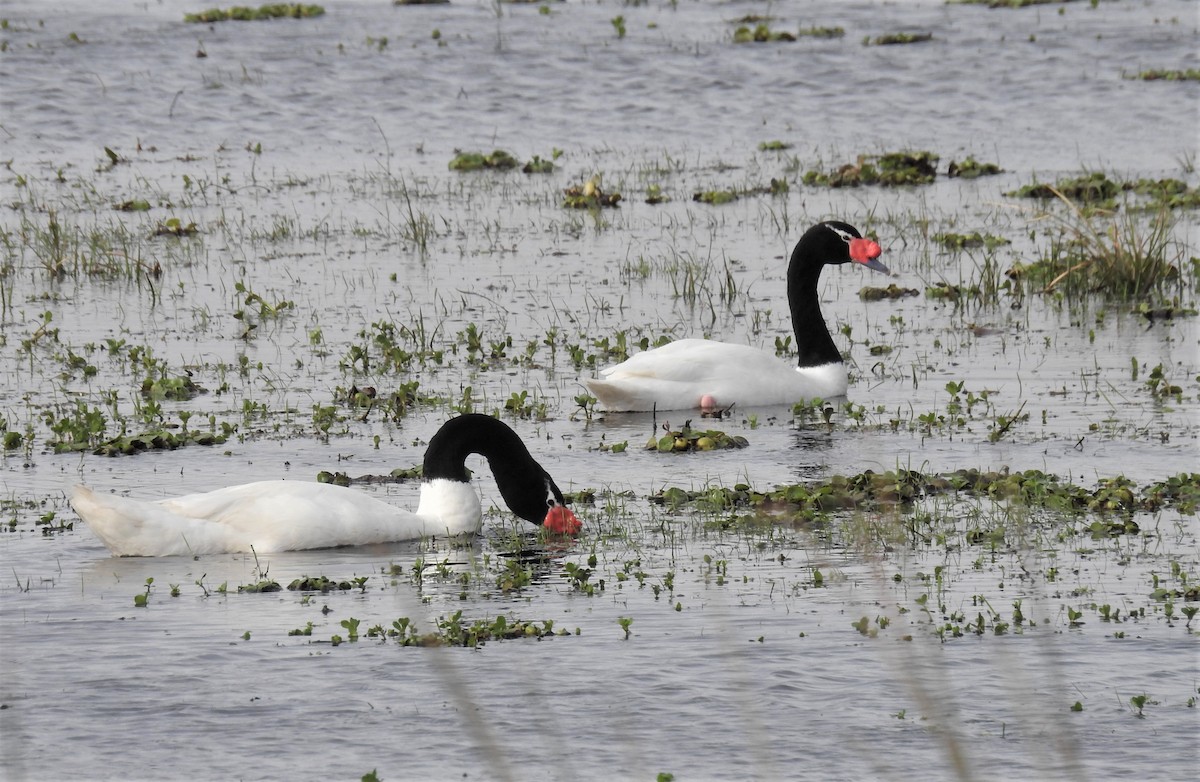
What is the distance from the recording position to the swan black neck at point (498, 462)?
32.1 ft

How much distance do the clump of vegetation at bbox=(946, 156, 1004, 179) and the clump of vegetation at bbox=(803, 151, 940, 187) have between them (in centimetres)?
34

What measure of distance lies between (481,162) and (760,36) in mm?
10493

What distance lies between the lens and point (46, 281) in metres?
17.4

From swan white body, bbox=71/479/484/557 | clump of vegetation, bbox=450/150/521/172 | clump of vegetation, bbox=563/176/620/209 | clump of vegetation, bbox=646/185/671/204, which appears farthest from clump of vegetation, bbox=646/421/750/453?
clump of vegetation, bbox=450/150/521/172

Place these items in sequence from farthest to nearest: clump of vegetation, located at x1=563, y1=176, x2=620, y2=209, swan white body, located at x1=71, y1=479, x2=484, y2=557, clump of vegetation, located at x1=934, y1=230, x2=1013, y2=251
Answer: clump of vegetation, located at x1=563, y1=176, x2=620, y2=209 → clump of vegetation, located at x1=934, y1=230, x2=1013, y2=251 → swan white body, located at x1=71, y1=479, x2=484, y2=557

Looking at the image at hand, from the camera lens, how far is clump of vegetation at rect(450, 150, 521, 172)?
2417 centimetres

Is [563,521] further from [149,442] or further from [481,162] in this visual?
[481,162]

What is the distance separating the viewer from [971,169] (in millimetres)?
23188

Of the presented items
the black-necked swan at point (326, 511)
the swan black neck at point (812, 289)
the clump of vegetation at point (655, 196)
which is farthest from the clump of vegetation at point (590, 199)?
the black-necked swan at point (326, 511)

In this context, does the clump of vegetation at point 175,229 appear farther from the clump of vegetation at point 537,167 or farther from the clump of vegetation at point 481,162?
the clump of vegetation at point 537,167

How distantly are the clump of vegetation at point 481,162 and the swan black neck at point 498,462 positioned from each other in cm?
1457

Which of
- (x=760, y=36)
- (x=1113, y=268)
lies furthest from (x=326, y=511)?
(x=760, y=36)

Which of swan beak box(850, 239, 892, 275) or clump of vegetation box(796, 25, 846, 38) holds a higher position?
clump of vegetation box(796, 25, 846, 38)

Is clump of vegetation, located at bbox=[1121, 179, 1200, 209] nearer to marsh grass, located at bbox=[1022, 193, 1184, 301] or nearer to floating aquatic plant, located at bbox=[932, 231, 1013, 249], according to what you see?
floating aquatic plant, located at bbox=[932, 231, 1013, 249]
